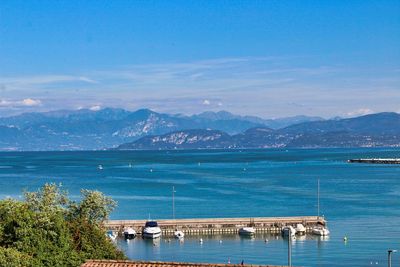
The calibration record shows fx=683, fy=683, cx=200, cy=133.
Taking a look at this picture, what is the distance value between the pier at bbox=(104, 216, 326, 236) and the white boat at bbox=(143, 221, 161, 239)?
115 centimetres

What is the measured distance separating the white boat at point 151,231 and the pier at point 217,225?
1.15 meters

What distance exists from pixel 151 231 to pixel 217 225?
771cm

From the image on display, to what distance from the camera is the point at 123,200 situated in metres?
111

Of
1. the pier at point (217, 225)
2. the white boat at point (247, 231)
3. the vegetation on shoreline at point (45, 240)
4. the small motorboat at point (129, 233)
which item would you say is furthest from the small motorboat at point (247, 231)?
the vegetation on shoreline at point (45, 240)

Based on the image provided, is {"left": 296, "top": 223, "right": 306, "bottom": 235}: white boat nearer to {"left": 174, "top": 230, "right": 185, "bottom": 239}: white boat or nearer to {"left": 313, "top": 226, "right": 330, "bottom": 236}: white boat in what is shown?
{"left": 313, "top": 226, "right": 330, "bottom": 236}: white boat

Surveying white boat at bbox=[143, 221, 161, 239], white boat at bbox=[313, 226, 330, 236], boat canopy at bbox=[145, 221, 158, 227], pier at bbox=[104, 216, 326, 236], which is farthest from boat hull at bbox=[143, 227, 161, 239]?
white boat at bbox=[313, 226, 330, 236]

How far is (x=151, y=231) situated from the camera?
69.0 m

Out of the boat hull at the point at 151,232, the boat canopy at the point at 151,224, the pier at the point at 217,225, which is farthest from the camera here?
the pier at the point at 217,225

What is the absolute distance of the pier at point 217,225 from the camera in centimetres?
7150

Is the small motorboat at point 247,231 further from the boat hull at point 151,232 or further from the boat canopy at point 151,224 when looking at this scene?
the boat canopy at point 151,224

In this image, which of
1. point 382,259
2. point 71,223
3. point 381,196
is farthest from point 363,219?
point 71,223

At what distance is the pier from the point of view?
235 feet

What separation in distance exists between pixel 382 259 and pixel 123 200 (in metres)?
60.3

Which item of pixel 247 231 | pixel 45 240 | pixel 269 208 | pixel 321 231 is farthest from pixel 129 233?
pixel 45 240
